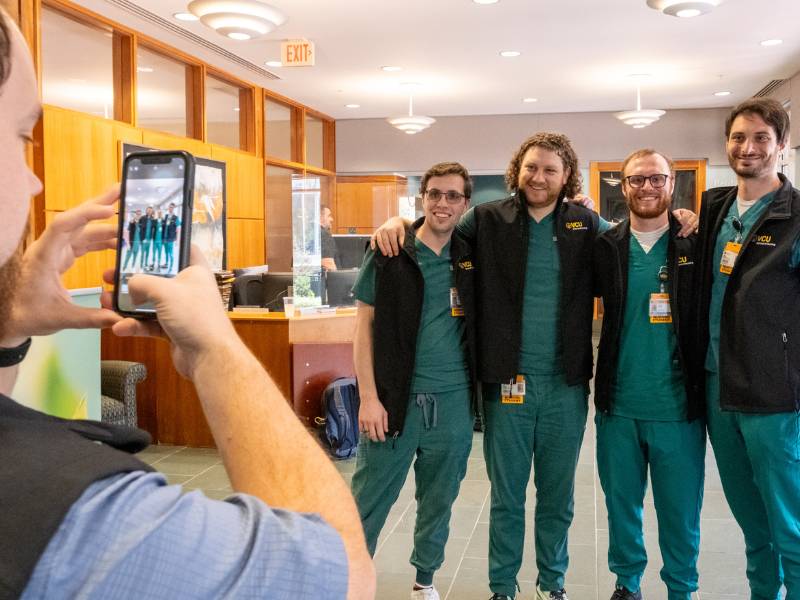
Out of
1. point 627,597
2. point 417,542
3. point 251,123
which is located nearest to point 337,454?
point 417,542

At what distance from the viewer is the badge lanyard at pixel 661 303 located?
115 inches

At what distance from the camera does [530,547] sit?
383cm

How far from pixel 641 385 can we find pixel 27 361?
207 centimetres

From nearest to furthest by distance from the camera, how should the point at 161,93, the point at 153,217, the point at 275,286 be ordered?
the point at 153,217 < the point at 275,286 < the point at 161,93

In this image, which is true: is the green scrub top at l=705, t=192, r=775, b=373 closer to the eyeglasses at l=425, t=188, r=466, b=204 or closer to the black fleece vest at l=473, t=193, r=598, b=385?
the black fleece vest at l=473, t=193, r=598, b=385

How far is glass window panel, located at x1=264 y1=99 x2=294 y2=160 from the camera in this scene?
11.4 meters

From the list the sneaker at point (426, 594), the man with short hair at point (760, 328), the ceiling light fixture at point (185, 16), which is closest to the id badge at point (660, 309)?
the man with short hair at point (760, 328)

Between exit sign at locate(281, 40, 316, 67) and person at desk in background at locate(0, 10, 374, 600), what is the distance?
299 inches

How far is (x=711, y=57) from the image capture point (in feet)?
29.9

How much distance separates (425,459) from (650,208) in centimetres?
127

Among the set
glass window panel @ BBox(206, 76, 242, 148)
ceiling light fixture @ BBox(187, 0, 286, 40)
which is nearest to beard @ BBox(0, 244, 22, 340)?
ceiling light fixture @ BBox(187, 0, 286, 40)

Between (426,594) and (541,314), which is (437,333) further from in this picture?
(426,594)

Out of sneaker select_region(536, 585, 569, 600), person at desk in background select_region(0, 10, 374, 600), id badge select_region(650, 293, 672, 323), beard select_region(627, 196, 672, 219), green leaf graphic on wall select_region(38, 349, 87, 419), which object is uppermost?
beard select_region(627, 196, 672, 219)

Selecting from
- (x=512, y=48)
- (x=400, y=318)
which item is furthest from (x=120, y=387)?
(x=512, y=48)
